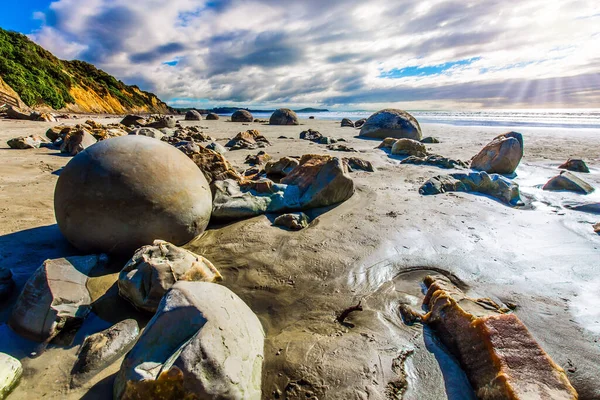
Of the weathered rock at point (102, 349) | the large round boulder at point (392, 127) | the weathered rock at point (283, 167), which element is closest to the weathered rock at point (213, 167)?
the weathered rock at point (283, 167)

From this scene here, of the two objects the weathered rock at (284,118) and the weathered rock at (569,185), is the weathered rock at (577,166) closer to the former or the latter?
the weathered rock at (569,185)

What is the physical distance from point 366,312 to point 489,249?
69.6 inches

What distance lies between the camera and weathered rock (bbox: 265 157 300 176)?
17.4ft

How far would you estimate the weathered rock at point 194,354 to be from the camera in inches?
56.9

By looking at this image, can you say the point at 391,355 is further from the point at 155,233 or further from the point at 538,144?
the point at 538,144

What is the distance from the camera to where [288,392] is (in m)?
1.71

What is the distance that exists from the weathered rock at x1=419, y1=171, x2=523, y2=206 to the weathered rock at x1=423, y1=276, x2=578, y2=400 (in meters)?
3.18

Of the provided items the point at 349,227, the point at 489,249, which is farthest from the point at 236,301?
the point at 489,249

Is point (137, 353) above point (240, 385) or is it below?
above

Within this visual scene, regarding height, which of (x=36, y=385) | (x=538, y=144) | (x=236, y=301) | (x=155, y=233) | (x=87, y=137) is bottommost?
(x=538, y=144)

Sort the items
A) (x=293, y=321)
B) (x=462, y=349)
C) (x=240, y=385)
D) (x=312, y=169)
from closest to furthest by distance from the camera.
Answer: (x=240, y=385) < (x=462, y=349) < (x=293, y=321) < (x=312, y=169)

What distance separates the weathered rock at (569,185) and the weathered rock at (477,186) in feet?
3.18

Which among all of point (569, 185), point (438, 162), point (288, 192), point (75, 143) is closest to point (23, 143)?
point (75, 143)

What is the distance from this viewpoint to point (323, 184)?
4309mm
